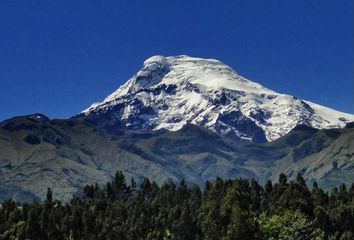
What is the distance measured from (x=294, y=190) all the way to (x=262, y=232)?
59.0m

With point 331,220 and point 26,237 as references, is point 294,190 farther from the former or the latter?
point 26,237

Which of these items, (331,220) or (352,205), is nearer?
(331,220)

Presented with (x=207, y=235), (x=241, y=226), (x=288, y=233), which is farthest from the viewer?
(x=207, y=235)

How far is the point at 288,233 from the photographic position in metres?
119

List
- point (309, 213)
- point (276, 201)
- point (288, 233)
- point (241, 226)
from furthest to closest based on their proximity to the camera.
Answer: point (276, 201) < point (309, 213) < point (241, 226) < point (288, 233)

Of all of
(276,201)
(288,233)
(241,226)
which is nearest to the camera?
(288,233)

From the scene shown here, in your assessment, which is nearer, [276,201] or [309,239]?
[309,239]

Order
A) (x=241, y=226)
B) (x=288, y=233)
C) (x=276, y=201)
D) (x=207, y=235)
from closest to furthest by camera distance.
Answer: (x=288, y=233) < (x=241, y=226) < (x=207, y=235) < (x=276, y=201)

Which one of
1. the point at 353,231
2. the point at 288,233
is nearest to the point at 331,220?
the point at 353,231

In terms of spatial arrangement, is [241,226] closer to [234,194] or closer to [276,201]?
[234,194]

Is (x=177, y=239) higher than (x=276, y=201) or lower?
lower

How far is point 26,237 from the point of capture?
200 meters

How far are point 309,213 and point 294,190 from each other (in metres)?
8.38

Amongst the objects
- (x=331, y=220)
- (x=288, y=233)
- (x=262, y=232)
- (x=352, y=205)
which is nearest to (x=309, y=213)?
(x=331, y=220)
